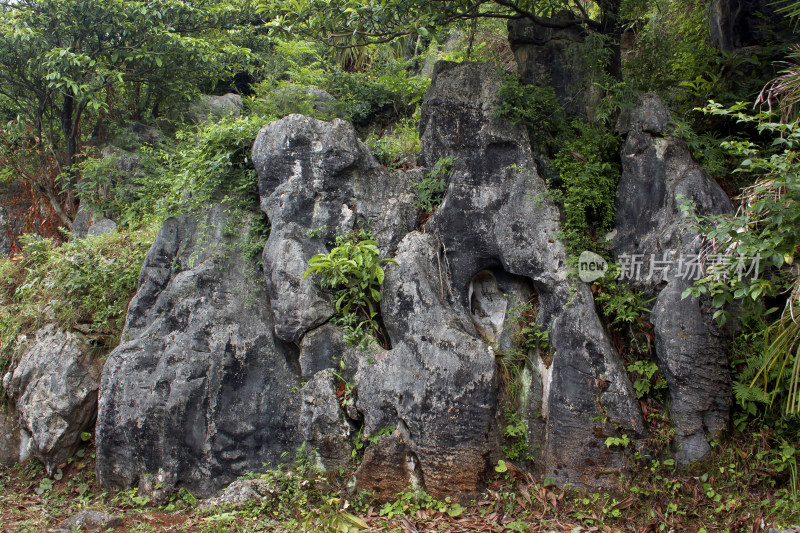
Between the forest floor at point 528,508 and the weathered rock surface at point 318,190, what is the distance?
8.13 feet

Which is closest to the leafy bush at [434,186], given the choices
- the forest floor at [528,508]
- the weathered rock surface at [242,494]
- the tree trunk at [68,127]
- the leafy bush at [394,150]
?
the leafy bush at [394,150]

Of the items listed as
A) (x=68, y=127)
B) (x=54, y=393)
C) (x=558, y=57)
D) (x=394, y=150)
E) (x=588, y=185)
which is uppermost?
(x=558, y=57)

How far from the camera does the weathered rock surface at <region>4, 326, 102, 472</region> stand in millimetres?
7660

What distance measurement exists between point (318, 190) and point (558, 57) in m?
4.07

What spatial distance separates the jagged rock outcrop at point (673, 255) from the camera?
5742mm

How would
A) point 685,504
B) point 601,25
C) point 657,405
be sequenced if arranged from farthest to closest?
point 601,25 → point 657,405 → point 685,504

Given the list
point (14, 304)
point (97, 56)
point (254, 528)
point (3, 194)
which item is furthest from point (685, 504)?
point (3, 194)

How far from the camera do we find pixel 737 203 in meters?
6.63

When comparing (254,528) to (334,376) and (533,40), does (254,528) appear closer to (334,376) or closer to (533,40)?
(334,376)

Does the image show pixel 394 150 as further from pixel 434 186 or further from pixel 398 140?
pixel 434 186

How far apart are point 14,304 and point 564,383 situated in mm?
9006

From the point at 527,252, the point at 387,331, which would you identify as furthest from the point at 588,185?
the point at 387,331

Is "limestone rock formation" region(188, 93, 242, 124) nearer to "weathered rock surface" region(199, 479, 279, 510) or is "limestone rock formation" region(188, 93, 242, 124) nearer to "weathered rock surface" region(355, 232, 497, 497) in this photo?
"weathered rock surface" region(355, 232, 497, 497)

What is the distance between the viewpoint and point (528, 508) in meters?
5.80
